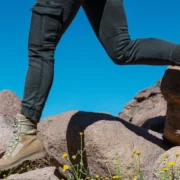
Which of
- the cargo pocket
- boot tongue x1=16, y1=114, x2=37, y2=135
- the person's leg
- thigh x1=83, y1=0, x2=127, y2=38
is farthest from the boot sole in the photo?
thigh x1=83, y1=0, x2=127, y2=38

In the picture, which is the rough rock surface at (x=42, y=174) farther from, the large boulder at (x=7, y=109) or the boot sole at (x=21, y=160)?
the large boulder at (x=7, y=109)

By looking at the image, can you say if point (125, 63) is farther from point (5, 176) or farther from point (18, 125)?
point (5, 176)

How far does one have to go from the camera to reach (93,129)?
16.4 feet

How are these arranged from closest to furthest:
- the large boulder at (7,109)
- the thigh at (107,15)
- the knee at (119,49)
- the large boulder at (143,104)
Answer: the knee at (119,49), the thigh at (107,15), the large boulder at (7,109), the large boulder at (143,104)

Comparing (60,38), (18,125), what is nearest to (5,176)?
(18,125)

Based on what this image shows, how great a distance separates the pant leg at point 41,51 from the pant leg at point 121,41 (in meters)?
0.51

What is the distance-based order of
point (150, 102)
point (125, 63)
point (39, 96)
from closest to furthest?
point (39, 96) → point (125, 63) → point (150, 102)

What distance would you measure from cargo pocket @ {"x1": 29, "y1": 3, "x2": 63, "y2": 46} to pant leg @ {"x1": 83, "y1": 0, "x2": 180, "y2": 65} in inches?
24.0

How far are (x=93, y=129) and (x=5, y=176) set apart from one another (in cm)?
107

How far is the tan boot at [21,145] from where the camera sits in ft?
14.9

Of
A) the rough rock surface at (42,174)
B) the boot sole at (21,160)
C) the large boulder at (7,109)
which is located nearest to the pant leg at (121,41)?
the boot sole at (21,160)

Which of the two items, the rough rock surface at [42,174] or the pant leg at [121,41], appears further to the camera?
the rough rock surface at [42,174]

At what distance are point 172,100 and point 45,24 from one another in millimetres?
1675

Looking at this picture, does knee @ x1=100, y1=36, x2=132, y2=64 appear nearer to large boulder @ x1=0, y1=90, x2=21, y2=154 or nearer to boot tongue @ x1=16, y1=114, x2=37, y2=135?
boot tongue @ x1=16, y1=114, x2=37, y2=135
